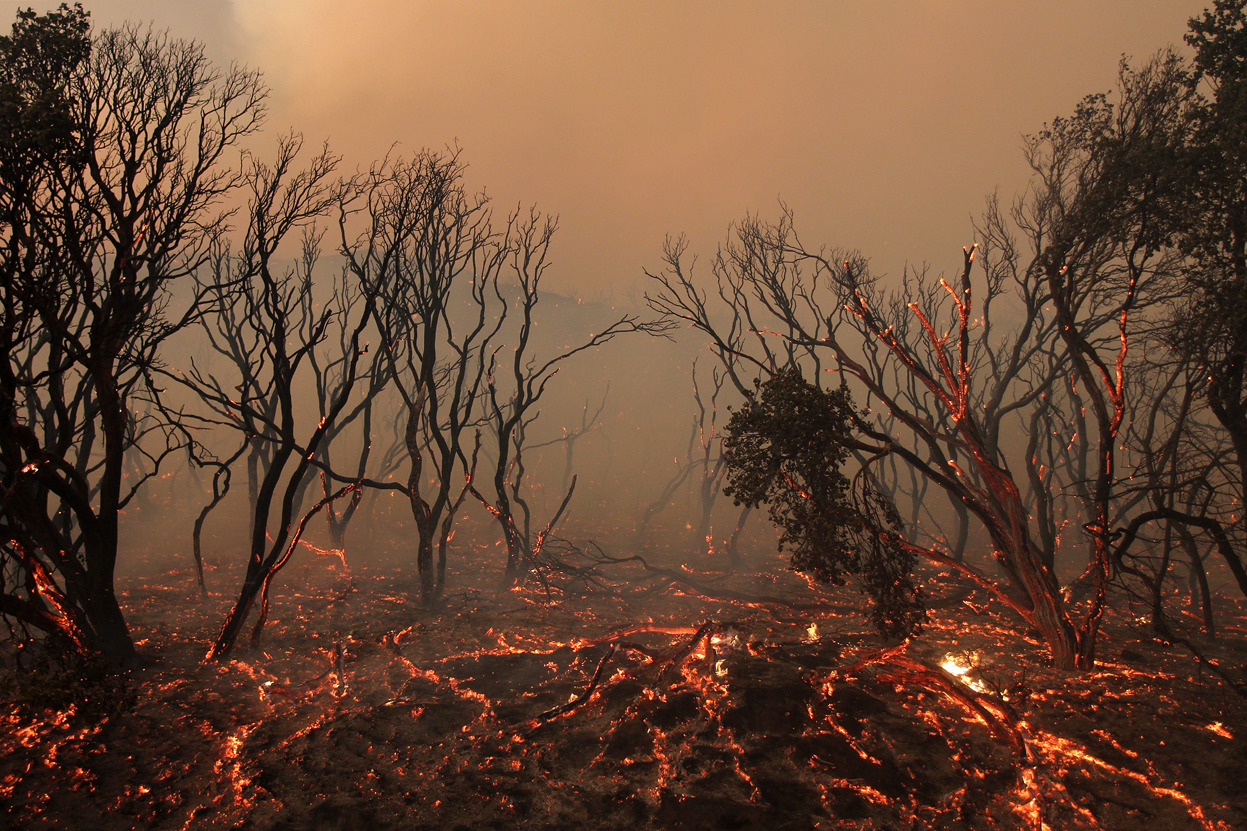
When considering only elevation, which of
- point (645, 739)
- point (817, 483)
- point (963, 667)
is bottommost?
point (645, 739)

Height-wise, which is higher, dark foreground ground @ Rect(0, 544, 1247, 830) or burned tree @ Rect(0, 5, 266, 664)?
burned tree @ Rect(0, 5, 266, 664)

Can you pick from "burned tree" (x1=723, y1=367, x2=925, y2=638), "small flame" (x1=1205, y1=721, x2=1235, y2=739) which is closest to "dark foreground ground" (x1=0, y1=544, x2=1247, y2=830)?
"small flame" (x1=1205, y1=721, x2=1235, y2=739)

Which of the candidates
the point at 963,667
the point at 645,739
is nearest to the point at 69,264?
the point at 645,739

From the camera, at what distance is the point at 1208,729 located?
5711mm

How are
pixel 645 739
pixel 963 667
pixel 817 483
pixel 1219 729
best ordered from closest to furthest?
pixel 1219 729
pixel 645 739
pixel 817 483
pixel 963 667

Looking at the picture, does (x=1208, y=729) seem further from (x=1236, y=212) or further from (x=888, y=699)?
(x=1236, y=212)

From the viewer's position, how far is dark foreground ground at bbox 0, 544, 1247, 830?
4.94 metres

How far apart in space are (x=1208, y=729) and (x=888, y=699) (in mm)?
2885

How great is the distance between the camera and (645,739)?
6.11 metres

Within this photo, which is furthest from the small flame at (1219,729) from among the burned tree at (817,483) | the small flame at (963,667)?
the burned tree at (817,483)

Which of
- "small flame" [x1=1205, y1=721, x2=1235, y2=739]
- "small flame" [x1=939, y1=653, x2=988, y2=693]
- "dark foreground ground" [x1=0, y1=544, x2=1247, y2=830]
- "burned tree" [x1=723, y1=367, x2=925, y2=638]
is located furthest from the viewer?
"small flame" [x1=939, y1=653, x2=988, y2=693]

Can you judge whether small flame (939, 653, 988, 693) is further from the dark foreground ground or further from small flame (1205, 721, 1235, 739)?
small flame (1205, 721, 1235, 739)

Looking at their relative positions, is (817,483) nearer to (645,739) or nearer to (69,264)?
(645,739)

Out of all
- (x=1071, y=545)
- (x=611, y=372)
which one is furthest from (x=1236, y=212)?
(x=611, y=372)
